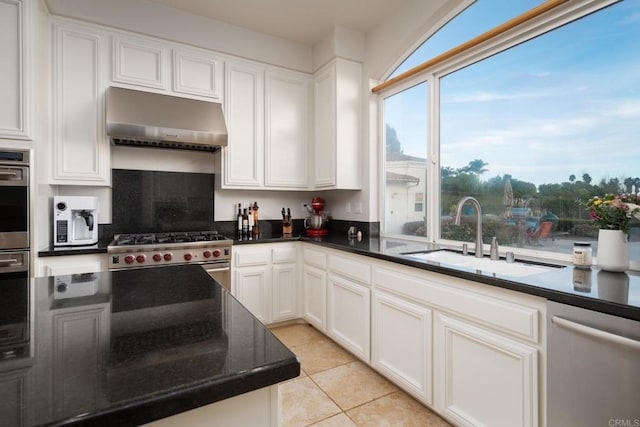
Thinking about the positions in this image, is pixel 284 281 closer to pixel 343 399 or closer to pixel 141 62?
pixel 343 399

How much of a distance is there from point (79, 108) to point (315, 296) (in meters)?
2.46

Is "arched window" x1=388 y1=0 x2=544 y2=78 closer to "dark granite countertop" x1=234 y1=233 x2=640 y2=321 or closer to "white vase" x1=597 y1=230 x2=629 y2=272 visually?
"white vase" x1=597 y1=230 x2=629 y2=272

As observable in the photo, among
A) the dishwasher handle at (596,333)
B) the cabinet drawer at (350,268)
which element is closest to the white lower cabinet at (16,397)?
the dishwasher handle at (596,333)

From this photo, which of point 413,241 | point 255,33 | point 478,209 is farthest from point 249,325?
point 255,33

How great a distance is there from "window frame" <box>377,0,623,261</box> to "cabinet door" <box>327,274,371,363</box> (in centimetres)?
75

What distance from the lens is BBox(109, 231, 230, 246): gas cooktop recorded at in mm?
2682

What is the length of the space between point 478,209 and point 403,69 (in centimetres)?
159

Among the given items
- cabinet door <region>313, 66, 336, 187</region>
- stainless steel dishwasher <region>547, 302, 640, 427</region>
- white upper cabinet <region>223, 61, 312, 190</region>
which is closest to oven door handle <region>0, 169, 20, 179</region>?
white upper cabinet <region>223, 61, 312, 190</region>

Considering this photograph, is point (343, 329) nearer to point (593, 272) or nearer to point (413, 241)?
point (413, 241)

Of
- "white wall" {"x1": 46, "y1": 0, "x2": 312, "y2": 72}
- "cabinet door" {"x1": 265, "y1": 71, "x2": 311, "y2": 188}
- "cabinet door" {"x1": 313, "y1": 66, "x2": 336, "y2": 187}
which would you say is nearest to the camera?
"white wall" {"x1": 46, "y1": 0, "x2": 312, "y2": 72}

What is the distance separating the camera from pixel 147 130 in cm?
259

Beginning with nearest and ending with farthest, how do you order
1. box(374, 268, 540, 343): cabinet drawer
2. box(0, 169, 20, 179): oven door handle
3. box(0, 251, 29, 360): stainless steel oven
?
1. box(0, 251, 29, 360): stainless steel oven
2. box(374, 268, 540, 343): cabinet drawer
3. box(0, 169, 20, 179): oven door handle

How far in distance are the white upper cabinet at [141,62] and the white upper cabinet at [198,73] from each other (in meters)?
0.08

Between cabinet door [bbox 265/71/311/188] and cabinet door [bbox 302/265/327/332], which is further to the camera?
cabinet door [bbox 265/71/311/188]
